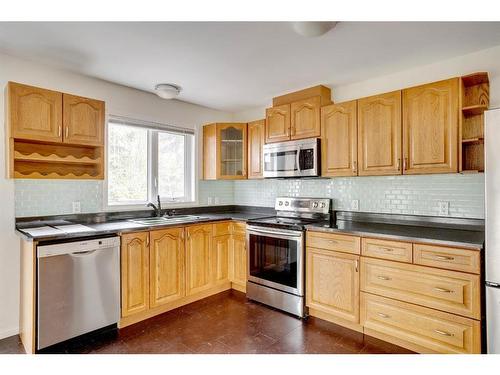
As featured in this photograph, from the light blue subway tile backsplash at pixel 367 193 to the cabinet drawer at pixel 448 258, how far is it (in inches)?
24.3

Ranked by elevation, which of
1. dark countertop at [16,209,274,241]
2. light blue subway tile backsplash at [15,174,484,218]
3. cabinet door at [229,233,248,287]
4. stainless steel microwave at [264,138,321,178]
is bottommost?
cabinet door at [229,233,248,287]

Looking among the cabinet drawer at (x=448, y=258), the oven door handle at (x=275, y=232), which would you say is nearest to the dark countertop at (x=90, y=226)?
the oven door handle at (x=275, y=232)

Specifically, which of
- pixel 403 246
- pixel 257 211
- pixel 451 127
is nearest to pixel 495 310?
pixel 403 246

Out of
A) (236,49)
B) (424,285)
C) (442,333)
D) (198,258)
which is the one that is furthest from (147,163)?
(442,333)

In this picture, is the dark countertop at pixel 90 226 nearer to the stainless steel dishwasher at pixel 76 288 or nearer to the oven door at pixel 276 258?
the stainless steel dishwasher at pixel 76 288

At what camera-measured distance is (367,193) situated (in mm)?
3039

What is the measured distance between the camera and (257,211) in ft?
13.3

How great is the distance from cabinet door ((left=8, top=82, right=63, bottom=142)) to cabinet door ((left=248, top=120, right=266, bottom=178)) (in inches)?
80.5

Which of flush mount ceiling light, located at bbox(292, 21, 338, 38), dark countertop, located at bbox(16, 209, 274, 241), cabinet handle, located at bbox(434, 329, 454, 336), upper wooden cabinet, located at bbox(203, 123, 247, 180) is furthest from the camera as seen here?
upper wooden cabinet, located at bbox(203, 123, 247, 180)

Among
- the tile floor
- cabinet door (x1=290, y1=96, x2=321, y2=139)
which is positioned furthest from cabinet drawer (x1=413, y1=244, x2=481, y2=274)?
cabinet door (x1=290, y1=96, x2=321, y2=139)

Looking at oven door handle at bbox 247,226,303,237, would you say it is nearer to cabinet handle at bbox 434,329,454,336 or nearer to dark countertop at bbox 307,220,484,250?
dark countertop at bbox 307,220,484,250

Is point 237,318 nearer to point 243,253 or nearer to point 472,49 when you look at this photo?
point 243,253

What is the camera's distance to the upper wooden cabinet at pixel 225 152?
3.83 metres

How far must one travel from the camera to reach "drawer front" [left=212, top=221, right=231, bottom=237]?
11.0 feet
